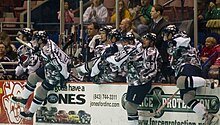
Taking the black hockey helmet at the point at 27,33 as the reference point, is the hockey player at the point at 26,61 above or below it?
below

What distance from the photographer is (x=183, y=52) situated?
991 centimetres

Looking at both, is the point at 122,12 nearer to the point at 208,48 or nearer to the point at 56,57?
the point at 56,57

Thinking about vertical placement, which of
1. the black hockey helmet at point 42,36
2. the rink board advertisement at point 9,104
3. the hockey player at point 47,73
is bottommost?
the rink board advertisement at point 9,104

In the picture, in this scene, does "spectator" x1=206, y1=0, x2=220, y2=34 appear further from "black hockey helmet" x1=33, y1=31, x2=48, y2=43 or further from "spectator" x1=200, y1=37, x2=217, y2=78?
"black hockey helmet" x1=33, y1=31, x2=48, y2=43

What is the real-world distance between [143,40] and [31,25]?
2436 mm

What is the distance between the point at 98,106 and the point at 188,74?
5.63 ft

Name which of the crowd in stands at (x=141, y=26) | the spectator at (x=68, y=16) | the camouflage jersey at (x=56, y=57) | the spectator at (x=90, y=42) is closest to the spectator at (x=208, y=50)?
the crowd in stands at (x=141, y=26)

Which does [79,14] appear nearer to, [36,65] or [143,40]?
[36,65]

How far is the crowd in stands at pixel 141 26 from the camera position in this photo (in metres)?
10.3

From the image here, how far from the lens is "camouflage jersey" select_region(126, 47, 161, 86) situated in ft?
33.9

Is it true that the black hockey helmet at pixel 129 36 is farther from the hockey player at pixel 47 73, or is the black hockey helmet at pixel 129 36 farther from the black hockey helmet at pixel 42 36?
the black hockey helmet at pixel 42 36

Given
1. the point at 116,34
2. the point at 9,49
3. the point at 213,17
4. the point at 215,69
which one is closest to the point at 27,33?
the point at 9,49

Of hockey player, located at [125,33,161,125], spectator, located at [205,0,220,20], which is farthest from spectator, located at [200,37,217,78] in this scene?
spectator, located at [205,0,220,20]

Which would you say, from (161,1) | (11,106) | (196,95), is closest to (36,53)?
(11,106)
